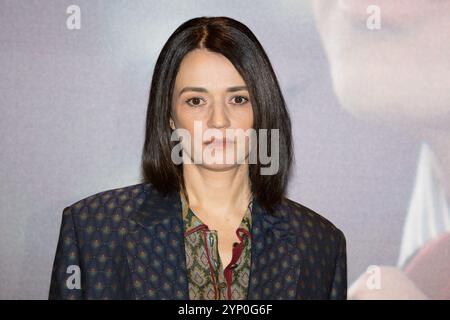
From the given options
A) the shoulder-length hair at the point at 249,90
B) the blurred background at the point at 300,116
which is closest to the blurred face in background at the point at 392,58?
the blurred background at the point at 300,116

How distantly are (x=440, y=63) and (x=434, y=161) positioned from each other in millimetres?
343

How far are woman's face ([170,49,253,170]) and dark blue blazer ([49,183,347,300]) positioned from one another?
7.2 inches

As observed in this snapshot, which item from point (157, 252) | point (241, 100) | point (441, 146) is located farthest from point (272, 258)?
point (441, 146)

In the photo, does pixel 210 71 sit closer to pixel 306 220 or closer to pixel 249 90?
pixel 249 90

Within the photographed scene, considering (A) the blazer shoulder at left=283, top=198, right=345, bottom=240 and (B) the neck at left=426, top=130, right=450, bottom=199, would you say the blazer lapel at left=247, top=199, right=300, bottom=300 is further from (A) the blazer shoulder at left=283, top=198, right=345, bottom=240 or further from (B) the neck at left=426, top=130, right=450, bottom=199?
(B) the neck at left=426, top=130, right=450, bottom=199

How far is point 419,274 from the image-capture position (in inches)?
90.0

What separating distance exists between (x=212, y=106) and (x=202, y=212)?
32cm

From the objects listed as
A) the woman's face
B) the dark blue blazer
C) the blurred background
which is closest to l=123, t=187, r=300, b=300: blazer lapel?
the dark blue blazer

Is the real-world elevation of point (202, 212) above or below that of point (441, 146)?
below

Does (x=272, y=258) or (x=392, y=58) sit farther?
(x=392, y=58)

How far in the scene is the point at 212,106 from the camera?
178 centimetres

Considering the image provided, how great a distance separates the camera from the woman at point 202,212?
176cm

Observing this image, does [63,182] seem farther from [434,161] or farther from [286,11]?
[434,161]

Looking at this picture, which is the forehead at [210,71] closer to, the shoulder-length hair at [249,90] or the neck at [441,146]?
the shoulder-length hair at [249,90]
